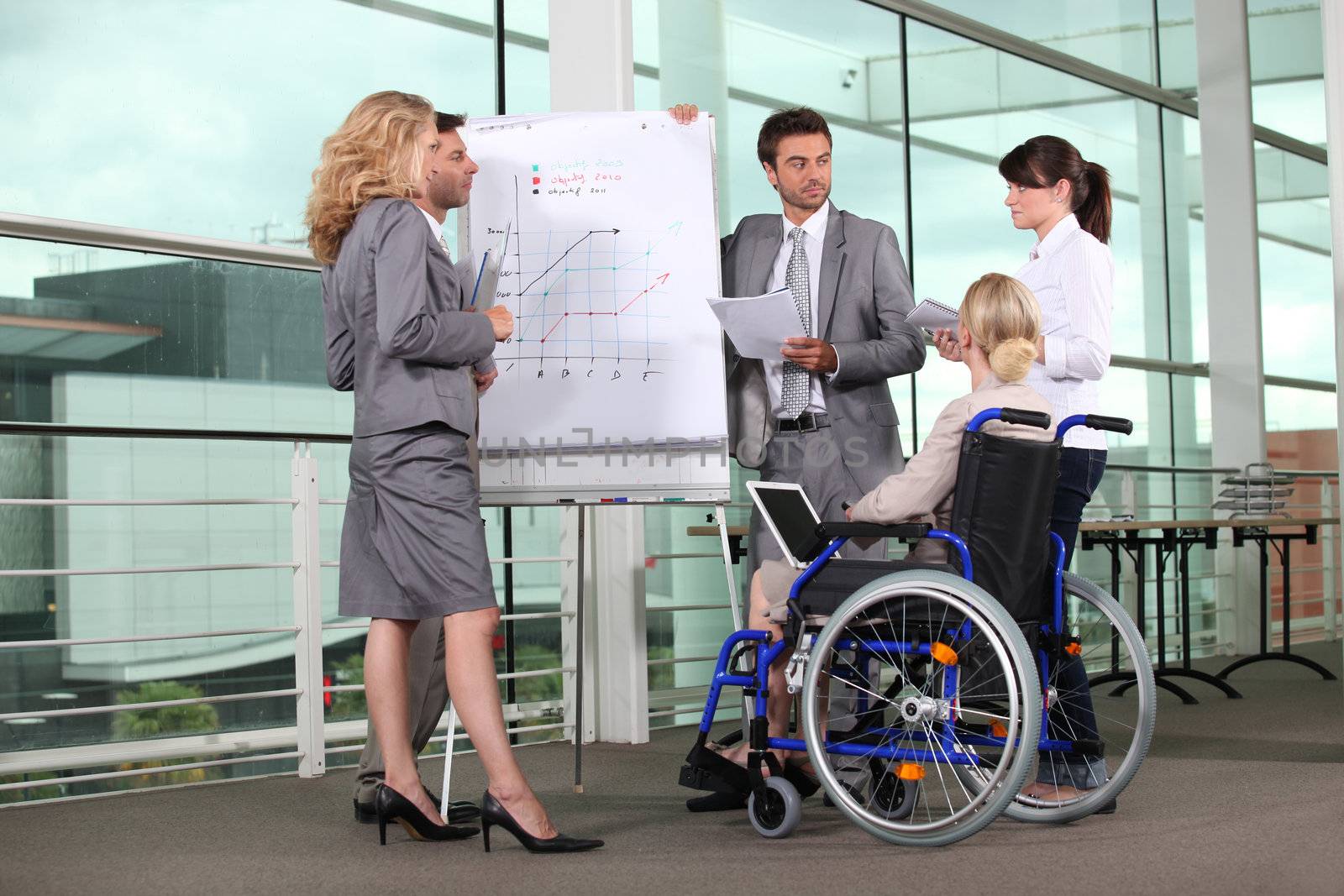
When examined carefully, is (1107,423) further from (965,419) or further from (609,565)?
(609,565)

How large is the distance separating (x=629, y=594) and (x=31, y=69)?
2.27 metres

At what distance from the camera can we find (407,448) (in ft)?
7.49

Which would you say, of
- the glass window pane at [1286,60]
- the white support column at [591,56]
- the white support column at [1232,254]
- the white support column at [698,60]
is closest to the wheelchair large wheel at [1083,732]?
the white support column at [591,56]

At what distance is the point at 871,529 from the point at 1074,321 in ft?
2.41

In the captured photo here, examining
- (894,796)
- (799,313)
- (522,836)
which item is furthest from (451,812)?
(799,313)

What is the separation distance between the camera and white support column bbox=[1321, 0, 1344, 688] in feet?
9.99

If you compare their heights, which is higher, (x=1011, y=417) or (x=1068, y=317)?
(x=1068, y=317)

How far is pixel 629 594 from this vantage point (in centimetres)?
375

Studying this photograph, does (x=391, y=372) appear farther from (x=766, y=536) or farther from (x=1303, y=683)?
(x=1303, y=683)

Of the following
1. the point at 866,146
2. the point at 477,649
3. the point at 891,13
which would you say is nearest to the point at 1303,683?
the point at 866,146

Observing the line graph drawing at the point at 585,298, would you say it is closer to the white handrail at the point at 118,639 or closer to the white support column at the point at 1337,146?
the white handrail at the point at 118,639

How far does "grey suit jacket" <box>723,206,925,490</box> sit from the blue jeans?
35cm

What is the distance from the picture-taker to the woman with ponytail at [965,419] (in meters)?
2.29

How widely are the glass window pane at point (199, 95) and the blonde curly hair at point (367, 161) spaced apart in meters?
1.48
